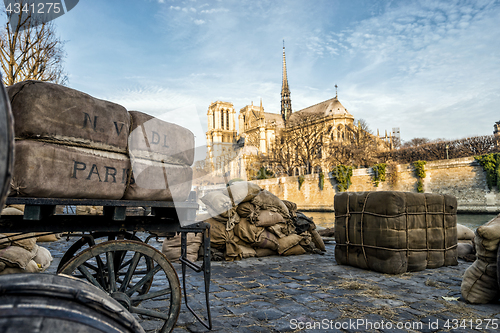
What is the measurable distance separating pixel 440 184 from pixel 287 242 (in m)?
→ 28.0

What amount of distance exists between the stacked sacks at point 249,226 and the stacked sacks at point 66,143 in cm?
460

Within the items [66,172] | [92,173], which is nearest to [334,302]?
[92,173]

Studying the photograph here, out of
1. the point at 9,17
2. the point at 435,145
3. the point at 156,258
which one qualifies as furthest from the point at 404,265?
the point at 435,145

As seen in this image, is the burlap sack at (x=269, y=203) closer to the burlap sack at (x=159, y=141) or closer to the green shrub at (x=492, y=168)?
the burlap sack at (x=159, y=141)

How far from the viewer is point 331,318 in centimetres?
317

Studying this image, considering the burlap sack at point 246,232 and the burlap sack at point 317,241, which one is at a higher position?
the burlap sack at point 246,232

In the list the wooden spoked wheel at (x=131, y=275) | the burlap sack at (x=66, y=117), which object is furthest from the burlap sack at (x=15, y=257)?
the burlap sack at (x=66, y=117)

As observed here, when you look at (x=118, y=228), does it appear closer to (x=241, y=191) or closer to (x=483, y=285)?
(x=483, y=285)

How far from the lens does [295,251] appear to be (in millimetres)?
7160

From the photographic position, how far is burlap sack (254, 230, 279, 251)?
22.6 ft

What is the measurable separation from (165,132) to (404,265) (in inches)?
178

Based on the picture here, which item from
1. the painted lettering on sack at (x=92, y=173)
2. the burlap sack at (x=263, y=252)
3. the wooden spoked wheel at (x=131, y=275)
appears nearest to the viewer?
the painted lettering on sack at (x=92, y=173)

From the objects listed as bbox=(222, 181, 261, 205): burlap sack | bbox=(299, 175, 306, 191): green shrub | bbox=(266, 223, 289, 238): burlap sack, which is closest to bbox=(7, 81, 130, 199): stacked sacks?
bbox=(222, 181, 261, 205): burlap sack

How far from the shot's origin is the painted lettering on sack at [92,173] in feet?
6.51
